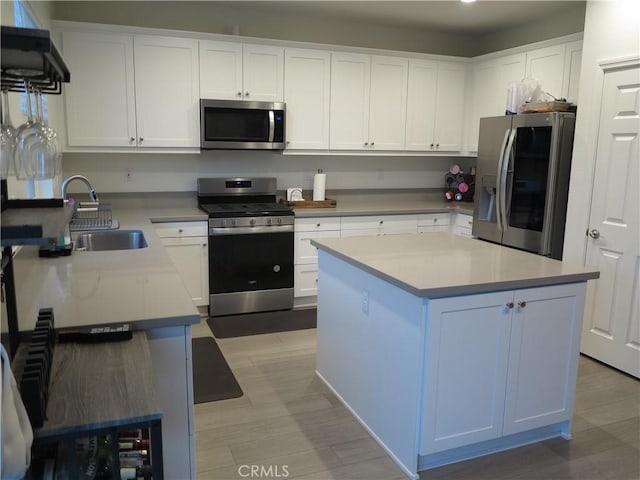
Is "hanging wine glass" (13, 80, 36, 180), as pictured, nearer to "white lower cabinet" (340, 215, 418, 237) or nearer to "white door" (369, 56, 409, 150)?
"white lower cabinet" (340, 215, 418, 237)

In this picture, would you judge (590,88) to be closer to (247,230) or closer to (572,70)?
(572,70)

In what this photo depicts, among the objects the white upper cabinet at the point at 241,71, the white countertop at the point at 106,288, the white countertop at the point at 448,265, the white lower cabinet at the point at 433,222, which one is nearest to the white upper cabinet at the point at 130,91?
the white upper cabinet at the point at 241,71

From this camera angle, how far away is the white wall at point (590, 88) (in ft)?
10.2

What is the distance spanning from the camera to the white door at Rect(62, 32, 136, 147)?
3.80 metres

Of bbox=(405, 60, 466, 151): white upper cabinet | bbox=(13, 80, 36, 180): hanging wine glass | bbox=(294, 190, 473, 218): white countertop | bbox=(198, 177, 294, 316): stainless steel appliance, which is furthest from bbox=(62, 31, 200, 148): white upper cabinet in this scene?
bbox=(13, 80, 36, 180): hanging wine glass

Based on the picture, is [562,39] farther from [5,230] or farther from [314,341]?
[5,230]

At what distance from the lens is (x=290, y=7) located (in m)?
4.35

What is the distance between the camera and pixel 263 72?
4277 millimetres

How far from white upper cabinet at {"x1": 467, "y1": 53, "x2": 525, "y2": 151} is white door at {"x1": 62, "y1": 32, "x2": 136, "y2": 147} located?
314 cm

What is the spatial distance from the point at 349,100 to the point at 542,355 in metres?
2.97

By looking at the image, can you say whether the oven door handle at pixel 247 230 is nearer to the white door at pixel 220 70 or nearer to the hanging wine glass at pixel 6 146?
the white door at pixel 220 70

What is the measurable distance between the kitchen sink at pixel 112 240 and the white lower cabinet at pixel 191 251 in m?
0.64

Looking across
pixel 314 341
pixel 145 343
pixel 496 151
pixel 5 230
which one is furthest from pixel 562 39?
pixel 5 230

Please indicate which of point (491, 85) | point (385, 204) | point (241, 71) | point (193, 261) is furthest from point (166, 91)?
point (491, 85)
